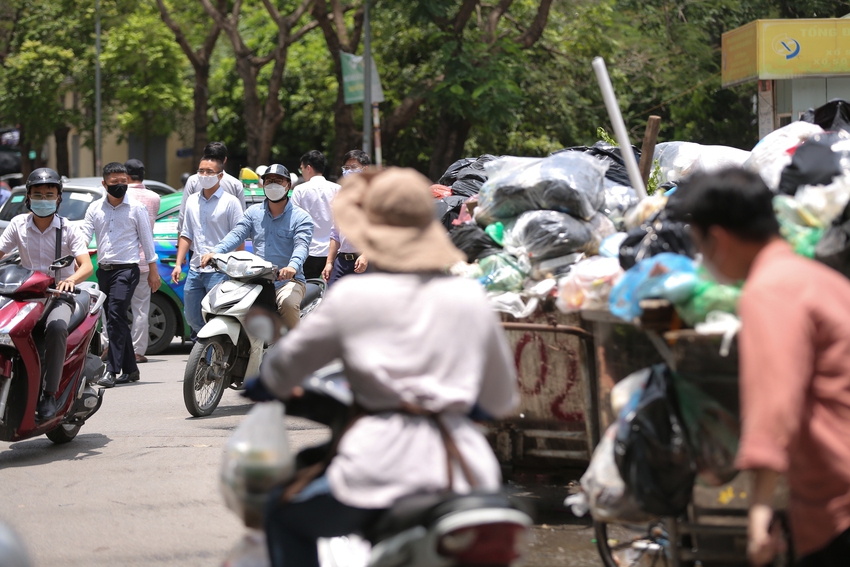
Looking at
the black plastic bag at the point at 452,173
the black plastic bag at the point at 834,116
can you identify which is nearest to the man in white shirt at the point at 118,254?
the black plastic bag at the point at 452,173

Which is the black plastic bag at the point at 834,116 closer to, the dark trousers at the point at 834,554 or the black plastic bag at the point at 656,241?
the black plastic bag at the point at 656,241

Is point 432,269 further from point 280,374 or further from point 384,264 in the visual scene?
point 280,374

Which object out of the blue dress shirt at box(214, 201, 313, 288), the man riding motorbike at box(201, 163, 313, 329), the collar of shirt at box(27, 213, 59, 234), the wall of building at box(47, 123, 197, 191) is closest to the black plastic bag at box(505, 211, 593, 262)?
the man riding motorbike at box(201, 163, 313, 329)

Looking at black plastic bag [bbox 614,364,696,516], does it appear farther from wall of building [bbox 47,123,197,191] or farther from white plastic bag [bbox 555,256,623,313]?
wall of building [bbox 47,123,197,191]

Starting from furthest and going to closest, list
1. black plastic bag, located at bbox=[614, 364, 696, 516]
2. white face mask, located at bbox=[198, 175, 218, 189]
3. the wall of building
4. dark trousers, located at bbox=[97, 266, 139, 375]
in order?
the wall of building < white face mask, located at bbox=[198, 175, 218, 189] < dark trousers, located at bbox=[97, 266, 139, 375] < black plastic bag, located at bbox=[614, 364, 696, 516]

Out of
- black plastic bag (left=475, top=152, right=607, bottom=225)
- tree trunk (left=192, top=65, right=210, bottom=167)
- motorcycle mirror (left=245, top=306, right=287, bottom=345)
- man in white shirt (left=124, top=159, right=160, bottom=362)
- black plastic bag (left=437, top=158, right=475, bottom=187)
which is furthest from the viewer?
tree trunk (left=192, top=65, right=210, bottom=167)

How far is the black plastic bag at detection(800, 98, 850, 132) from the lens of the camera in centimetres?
546

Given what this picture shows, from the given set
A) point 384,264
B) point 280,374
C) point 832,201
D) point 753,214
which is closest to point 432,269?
point 384,264

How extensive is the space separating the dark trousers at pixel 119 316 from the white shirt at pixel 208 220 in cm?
63

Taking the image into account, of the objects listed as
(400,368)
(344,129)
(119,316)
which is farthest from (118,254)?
(344,129)

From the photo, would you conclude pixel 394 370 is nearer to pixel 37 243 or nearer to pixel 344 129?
pixel 37 243

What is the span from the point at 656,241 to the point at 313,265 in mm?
6143

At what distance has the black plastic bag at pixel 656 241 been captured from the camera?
3.93m

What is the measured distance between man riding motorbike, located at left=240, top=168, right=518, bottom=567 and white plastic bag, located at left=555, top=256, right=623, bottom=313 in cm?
141
